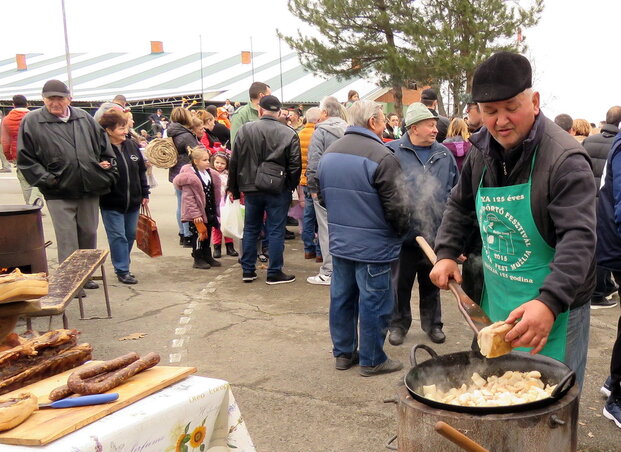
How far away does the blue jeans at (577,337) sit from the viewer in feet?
8.88

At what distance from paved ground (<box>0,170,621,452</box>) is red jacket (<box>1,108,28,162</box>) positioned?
2.34 metres

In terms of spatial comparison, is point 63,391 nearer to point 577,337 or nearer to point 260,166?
point 577,337

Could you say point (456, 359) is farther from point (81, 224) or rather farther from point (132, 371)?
point (81, 224)

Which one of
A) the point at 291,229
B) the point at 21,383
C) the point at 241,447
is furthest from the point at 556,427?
the point at 291,229

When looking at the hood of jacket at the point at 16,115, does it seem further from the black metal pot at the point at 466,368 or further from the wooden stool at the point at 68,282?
the black metal pot at the point at 466,368

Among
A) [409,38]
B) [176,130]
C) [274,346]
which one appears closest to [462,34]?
[409,38]

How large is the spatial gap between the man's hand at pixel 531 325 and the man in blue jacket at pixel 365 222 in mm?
2316

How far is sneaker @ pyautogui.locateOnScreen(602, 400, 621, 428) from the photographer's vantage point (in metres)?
3.99

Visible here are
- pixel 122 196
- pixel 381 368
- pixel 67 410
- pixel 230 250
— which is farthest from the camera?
pixel 230 250

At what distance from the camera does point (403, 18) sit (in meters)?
21.7

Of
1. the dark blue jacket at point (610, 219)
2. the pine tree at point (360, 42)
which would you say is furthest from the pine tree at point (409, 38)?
the dark blue jacket at point (610, 219)

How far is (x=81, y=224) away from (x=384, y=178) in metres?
3.74

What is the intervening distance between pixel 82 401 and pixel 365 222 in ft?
9.12

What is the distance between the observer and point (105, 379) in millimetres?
2320
